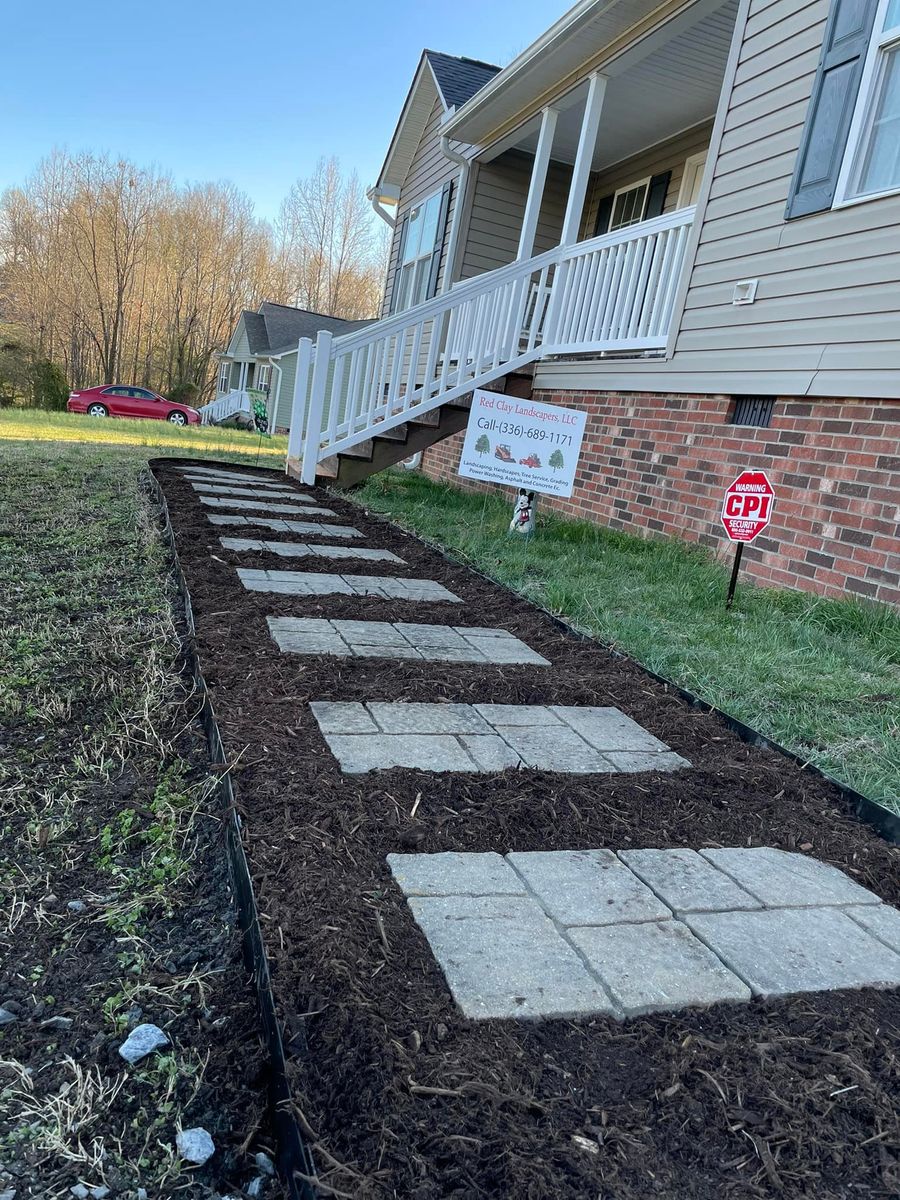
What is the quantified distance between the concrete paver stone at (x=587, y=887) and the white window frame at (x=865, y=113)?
3.95m

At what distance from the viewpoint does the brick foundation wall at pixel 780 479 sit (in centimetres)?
396

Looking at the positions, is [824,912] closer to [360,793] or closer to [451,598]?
[360,793]

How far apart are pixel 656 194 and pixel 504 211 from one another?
2221mm

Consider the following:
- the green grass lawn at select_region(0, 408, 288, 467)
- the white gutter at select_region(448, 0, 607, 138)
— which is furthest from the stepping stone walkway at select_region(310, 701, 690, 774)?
the green grass lawn at select_region(0, 408, 288, 467)

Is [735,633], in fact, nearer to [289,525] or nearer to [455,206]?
[289,525]

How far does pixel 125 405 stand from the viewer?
26.6m

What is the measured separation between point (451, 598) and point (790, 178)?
10.8ft

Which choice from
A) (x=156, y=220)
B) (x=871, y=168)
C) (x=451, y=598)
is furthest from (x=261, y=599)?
(x=156, y=220)

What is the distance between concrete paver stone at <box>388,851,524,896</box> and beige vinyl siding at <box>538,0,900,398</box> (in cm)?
339

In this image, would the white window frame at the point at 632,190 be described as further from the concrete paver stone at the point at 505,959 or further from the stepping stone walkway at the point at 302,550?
the concrete paver stone at the point at 505,959

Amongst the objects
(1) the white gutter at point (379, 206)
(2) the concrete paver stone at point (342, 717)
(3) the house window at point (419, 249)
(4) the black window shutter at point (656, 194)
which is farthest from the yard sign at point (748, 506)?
(1) the white gutter at point (379, 206)

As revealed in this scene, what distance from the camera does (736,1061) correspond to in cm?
127

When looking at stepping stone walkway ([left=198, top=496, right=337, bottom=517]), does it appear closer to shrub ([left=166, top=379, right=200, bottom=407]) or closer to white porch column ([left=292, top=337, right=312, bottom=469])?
white porch column ([left=292, top=337, right=312, bottom=469])

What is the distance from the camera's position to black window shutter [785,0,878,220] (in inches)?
168
